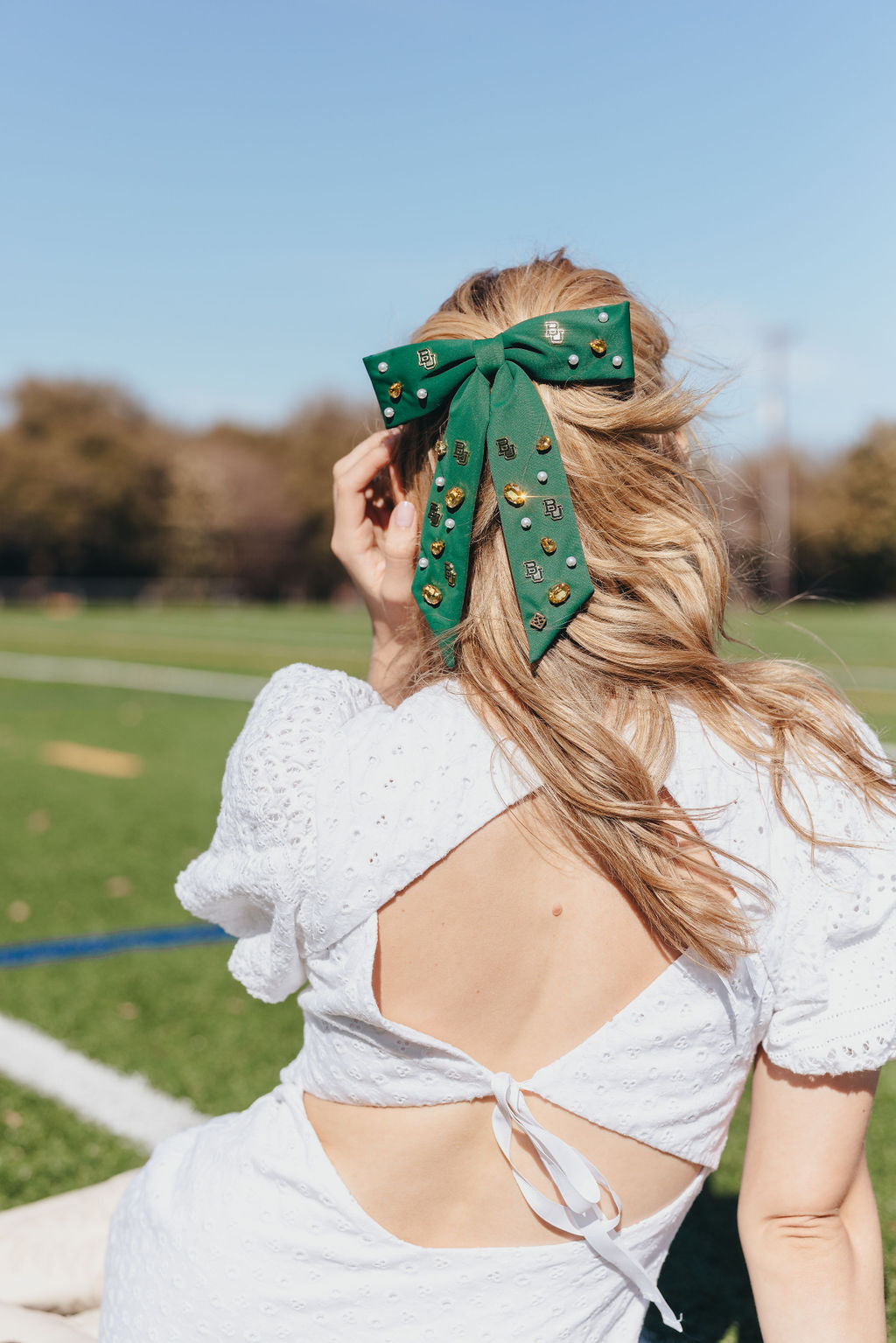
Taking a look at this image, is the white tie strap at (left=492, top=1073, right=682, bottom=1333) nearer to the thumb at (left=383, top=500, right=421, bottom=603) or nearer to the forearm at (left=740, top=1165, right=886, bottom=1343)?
the forearm at (left=740, top=1165, right=886, bottom=1343)

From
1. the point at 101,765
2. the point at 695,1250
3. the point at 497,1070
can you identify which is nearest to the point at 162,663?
the point at 101,765

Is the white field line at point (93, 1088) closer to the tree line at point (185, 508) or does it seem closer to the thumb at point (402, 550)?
the thumb at point (402, 550)

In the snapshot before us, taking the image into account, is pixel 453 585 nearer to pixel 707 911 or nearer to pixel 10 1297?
pixel 707 911

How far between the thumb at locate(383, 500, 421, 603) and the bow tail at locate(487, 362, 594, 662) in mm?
208

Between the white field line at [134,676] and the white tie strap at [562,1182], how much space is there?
12.5 metres

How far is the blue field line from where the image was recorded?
4.71 metres

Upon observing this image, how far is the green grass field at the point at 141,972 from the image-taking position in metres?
2.87

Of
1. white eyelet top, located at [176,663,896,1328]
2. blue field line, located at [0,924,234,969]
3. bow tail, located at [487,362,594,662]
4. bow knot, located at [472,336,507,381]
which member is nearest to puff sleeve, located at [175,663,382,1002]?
white eyelet top, located at [176,663,896,1328]

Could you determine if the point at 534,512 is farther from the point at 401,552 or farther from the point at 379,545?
the point at 379,545

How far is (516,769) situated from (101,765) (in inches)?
327

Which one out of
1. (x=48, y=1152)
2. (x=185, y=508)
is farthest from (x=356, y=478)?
(x=185, y=508)

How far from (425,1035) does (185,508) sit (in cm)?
6154

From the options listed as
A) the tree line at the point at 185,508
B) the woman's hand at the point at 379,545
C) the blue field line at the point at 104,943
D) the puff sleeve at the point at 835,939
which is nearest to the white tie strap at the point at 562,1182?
the puff sleeve at the point at 835,939

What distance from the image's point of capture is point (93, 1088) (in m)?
3.54
